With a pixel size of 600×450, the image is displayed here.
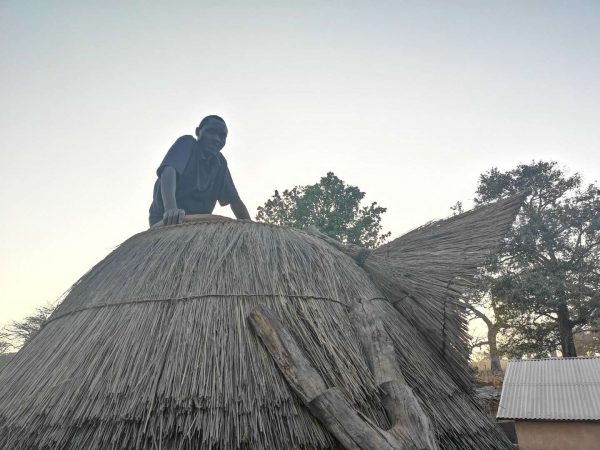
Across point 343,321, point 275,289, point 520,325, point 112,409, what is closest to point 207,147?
point 275,289

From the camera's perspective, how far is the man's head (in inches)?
159

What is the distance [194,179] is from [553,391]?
24.4 feet

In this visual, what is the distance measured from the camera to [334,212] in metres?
14.6

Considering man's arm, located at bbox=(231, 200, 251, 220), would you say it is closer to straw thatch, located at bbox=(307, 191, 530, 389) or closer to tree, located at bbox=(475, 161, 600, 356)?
straw thatch, located at bbox=(307, 191, 530, 389)

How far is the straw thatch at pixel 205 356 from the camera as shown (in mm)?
1775

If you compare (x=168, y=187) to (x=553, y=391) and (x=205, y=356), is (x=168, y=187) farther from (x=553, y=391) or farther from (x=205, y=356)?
(x=553, y=391)

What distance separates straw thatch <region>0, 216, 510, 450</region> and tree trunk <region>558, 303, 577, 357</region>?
1637cm

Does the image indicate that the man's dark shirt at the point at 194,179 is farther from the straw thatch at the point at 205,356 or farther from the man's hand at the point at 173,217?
the straw thatch at the point at 205,356

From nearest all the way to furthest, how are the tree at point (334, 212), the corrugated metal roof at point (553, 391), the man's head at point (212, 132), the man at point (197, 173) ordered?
the man at point (197, 173), the man's head at point (212, 132), the corrugated metal roof at point (553, 391), the tree at point (334, 212)

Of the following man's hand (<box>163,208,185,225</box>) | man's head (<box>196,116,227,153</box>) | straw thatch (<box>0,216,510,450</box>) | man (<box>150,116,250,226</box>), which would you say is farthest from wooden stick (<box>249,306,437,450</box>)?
man's head (<box>196,116,227,153</box>)

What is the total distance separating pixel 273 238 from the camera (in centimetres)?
296

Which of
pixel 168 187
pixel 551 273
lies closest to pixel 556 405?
pixel 168 187

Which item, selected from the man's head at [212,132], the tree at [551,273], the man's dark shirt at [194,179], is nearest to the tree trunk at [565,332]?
the tree at [551,273]

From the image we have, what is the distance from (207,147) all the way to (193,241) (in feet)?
5.13
